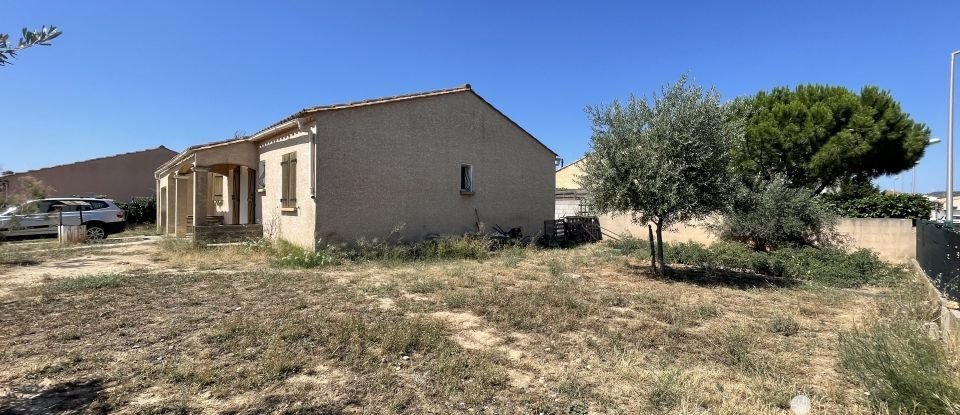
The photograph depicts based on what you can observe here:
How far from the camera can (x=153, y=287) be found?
658 centimetres

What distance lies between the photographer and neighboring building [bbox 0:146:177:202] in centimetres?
2167

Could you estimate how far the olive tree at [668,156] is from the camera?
7.76m

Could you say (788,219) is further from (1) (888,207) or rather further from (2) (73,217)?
(2) (73,217)

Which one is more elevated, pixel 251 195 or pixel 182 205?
pixel 251 195

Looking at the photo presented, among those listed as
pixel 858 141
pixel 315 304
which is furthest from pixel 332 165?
pixel 858 141

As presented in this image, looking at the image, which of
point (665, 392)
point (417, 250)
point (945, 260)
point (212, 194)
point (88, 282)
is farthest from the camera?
point (212, 194)

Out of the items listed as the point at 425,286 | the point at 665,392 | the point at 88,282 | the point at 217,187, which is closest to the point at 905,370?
the point at 665,392

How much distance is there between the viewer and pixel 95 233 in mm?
13805

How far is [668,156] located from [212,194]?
51.2ft

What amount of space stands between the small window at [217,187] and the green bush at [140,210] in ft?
26.4

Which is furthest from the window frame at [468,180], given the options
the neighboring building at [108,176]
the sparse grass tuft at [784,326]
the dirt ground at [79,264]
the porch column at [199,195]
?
the neighboring building at [108,176]

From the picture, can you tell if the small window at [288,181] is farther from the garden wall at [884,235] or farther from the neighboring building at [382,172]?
the garden wall at [884,235]

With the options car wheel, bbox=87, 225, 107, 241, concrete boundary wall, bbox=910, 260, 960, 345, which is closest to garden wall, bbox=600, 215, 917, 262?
concrete boundary wall, bbox=910, 260, 960, 345

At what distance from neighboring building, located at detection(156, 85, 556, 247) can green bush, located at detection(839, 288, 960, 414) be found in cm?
899
